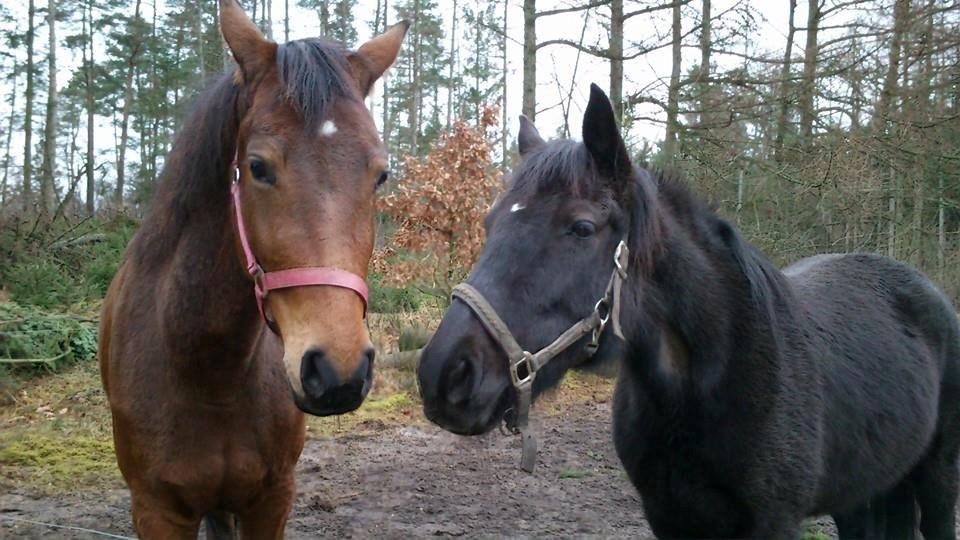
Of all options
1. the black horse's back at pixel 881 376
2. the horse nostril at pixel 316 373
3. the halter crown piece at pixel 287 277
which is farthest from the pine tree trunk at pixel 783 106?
the horse nostril at pixel 316 373

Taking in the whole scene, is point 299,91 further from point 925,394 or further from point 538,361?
point 925,394

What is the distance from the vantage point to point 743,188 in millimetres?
11836

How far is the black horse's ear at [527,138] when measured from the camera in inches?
108

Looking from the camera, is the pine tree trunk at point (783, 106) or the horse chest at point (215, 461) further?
the pine tree trunk at point (783, 106)

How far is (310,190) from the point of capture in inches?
72.4

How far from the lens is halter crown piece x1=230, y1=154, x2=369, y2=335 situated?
1775mm

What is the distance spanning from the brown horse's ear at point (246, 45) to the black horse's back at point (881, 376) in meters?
2.22

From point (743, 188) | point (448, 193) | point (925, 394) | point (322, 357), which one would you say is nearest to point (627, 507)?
point (925, 394)

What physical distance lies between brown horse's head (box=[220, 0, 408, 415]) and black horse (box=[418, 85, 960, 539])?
0.98 feet

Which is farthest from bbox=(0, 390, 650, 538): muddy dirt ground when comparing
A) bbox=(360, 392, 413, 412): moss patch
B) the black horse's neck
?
the black horse's neck

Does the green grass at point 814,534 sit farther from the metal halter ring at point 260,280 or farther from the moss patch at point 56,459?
the moss patch at point 56,459

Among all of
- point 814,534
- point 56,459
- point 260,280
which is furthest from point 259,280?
point 56,459

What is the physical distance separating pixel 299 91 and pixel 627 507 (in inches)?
159

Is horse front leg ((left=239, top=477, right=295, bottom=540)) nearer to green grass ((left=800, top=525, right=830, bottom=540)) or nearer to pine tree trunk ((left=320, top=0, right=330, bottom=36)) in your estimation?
green grass ((left=800, top=525, right=830, bottom=540))
